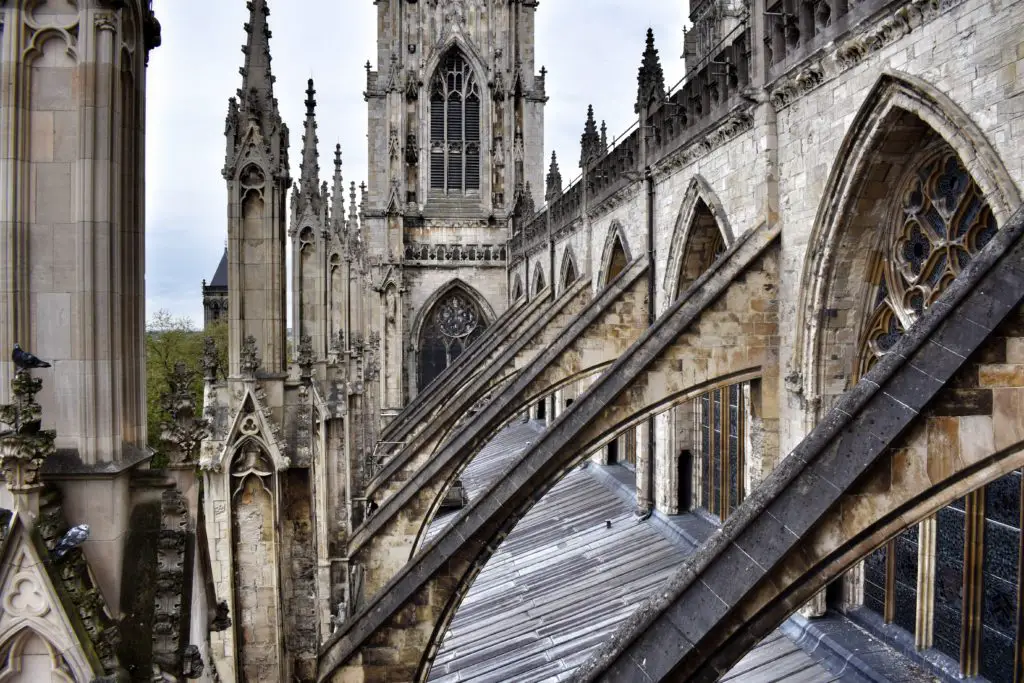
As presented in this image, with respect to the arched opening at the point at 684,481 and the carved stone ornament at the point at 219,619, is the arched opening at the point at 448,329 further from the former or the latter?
the carved stone ornament at the point at 219,619

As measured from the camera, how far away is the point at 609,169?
→ 48.1 ft

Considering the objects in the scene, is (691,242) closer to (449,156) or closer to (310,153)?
(310,153)

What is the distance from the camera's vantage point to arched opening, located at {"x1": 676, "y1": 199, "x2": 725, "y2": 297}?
10469 millimetres

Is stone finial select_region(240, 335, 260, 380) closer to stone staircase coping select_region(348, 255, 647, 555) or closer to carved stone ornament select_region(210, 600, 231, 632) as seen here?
carved stone ornament select_region(210, 600, 231, 632)

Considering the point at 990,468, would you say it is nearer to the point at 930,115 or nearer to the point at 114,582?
the point at 930,115

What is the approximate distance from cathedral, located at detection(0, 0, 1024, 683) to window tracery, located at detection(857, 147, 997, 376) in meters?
0.03

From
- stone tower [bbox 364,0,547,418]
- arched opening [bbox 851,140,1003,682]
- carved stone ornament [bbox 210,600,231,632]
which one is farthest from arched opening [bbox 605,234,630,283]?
stone tower [bbox 364,0,547,418]

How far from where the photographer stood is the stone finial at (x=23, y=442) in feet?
10.8

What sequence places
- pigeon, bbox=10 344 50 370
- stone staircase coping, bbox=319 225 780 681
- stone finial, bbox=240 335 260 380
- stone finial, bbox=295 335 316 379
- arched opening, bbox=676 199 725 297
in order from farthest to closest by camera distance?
1. arched opening, bbox=676 199 725 297
2. stone finial, bbox=295 335 316 379
3. stone finial, bbox=240 335 260 380
4. stone staircase coping, bbox=319 225 780 681
5. pigeon, bbox=10 344 50 370

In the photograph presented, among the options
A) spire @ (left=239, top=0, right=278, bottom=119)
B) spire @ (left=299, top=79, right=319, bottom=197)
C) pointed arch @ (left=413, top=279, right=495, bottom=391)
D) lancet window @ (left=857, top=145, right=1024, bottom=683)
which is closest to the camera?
lancet window @ (left=857, top=145, right=1024, bottom=683)

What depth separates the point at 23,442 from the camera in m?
3.30

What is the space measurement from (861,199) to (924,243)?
631 mm

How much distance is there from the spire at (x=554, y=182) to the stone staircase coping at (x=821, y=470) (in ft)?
54.4

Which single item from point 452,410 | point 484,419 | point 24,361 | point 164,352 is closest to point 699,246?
point 484,419
